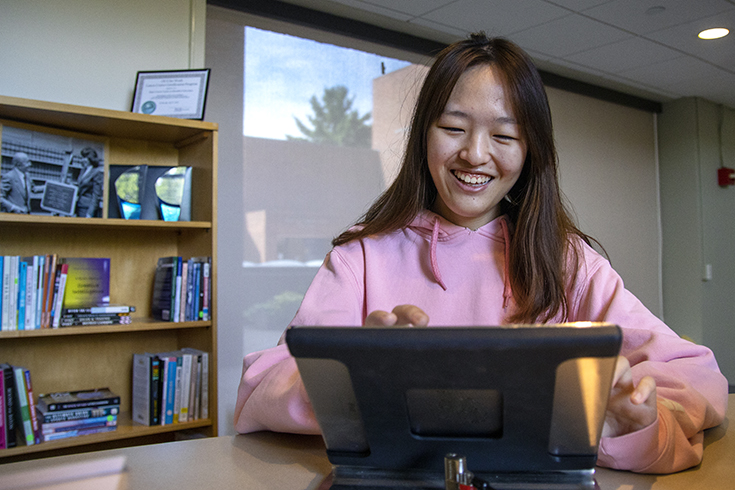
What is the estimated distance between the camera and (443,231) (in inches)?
46.3

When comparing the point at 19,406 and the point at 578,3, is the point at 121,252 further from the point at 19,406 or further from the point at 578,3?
the point at 578,3

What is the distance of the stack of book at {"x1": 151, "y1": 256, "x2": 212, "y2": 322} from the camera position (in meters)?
2.38

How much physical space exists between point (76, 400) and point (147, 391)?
10.2 inches

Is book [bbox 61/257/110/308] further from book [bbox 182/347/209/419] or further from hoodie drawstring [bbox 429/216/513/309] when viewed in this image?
hoodie drawstring [bbox 429/216/513/309]

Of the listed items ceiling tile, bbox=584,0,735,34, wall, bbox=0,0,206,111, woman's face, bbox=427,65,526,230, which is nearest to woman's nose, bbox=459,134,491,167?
woman's face, bbox=427,65,526,230

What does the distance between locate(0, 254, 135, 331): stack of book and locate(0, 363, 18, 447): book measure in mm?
169

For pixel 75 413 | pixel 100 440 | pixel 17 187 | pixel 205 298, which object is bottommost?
pixel 100 440

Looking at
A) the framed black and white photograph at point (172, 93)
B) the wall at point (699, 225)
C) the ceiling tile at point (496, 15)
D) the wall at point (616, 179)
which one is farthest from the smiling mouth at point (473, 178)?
the wall at point (699, 225)

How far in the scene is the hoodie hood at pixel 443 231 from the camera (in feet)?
3.73

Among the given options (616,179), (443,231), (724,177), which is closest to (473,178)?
(443,231)

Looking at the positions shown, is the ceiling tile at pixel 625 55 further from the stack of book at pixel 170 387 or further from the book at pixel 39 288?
the book at pixel 39 288

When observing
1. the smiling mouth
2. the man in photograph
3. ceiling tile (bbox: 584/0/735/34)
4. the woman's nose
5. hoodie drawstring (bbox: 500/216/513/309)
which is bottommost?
hoodie drawstring (bbox: 500/216/513/309)

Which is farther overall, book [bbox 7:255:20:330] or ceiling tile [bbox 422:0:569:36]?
ceiling tile [bbox 422:0:569:36]

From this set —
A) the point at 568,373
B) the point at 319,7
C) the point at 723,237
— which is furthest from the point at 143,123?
the point at 723,237
